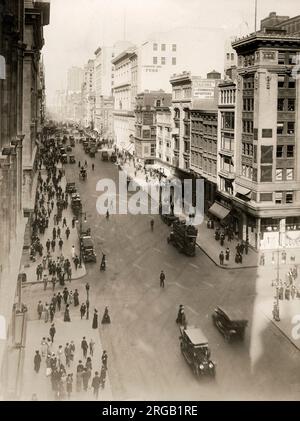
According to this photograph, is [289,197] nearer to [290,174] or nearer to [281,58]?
[290,174]

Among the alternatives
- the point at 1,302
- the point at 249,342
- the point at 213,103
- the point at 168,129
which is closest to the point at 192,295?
the point at 249,342

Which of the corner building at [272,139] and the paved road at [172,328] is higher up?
the corner building at [272,139]

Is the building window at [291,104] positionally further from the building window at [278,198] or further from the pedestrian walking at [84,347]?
the pedestrian walking at [84,347]

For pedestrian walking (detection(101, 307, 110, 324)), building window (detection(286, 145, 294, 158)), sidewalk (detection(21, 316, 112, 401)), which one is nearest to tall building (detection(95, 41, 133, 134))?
building window (detection(286, 145, 294, 158))

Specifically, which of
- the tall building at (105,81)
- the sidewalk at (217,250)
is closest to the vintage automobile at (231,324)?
the sidewalk at (217,250)

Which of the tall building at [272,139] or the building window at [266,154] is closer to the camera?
the tall building at [272,139]

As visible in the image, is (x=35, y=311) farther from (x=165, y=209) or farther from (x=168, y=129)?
(x=168, y=129)
